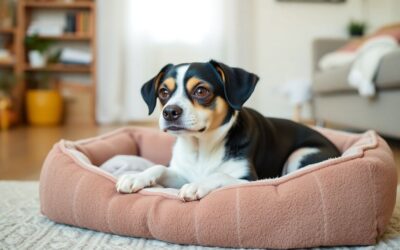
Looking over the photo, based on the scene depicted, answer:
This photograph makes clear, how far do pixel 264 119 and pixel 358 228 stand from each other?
75cm

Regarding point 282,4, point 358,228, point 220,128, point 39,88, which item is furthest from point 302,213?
point 39,88

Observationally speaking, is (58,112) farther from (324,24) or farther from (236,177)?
(236,177)

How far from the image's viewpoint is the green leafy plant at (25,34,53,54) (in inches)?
199

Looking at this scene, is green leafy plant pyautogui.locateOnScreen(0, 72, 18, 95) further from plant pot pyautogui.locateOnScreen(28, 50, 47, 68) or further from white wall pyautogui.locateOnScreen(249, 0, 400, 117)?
white wall pyautogui.locateOnScreen(249, 0, 400, 117)

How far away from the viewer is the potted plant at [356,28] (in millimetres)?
5242

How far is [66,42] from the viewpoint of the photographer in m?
5.52

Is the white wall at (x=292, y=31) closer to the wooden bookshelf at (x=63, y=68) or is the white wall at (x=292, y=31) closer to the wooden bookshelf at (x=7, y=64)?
the wooden bookshelf at (x=63, y=68)

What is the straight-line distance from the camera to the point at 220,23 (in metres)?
5.20

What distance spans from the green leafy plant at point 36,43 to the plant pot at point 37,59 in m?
0.05

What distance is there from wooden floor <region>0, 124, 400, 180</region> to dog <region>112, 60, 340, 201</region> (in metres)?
0.89

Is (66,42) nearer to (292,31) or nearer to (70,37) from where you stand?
(70,37)

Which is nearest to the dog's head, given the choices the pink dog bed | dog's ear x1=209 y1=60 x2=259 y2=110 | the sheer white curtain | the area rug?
dog's ear x1=209 y1=60 x2=259 y2=110

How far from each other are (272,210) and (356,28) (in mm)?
4718

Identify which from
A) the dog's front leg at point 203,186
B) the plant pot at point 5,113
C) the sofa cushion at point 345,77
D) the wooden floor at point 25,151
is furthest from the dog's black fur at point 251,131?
the plant pot at point 5,113
